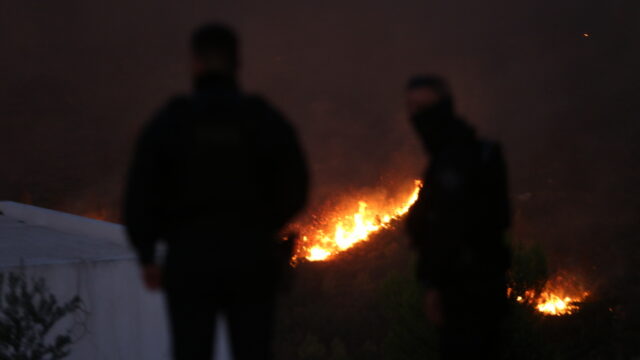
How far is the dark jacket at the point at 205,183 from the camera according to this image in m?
2.15

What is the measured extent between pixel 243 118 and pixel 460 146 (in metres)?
1.02

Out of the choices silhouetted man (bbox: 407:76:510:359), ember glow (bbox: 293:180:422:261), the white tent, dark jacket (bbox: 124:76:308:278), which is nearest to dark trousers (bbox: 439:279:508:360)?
silhouetted man (bbox: 407:76:510:359)

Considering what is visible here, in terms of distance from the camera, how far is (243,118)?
2.23 metres

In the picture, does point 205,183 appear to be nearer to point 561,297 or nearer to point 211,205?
point 211,205

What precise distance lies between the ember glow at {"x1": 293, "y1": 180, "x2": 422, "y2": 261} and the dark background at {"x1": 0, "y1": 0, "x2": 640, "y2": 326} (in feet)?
2.87

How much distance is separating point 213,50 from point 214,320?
942mm

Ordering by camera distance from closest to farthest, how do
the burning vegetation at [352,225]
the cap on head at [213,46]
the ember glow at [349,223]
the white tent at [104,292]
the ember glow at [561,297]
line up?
the cap on head at [213,46]
the white tent at [104,292]
the ember glow at [561,297]
the burning vegetation at [352,225]
the ember glow at [349,223]

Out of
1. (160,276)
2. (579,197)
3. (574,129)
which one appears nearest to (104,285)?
(160,276)

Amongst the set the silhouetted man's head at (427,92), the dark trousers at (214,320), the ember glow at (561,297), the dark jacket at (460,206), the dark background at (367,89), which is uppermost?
the dark background at (367,89)

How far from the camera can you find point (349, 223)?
50.5ft

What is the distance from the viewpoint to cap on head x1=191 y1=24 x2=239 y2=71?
228 centimetres

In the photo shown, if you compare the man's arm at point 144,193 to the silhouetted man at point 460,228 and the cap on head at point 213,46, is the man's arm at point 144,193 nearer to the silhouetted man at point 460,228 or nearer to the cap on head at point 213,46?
the cap on head at point 213,46

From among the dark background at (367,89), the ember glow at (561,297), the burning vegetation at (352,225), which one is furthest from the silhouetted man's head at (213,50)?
the dark background at (367,89)

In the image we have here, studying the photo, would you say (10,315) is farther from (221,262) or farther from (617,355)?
(617,355)
